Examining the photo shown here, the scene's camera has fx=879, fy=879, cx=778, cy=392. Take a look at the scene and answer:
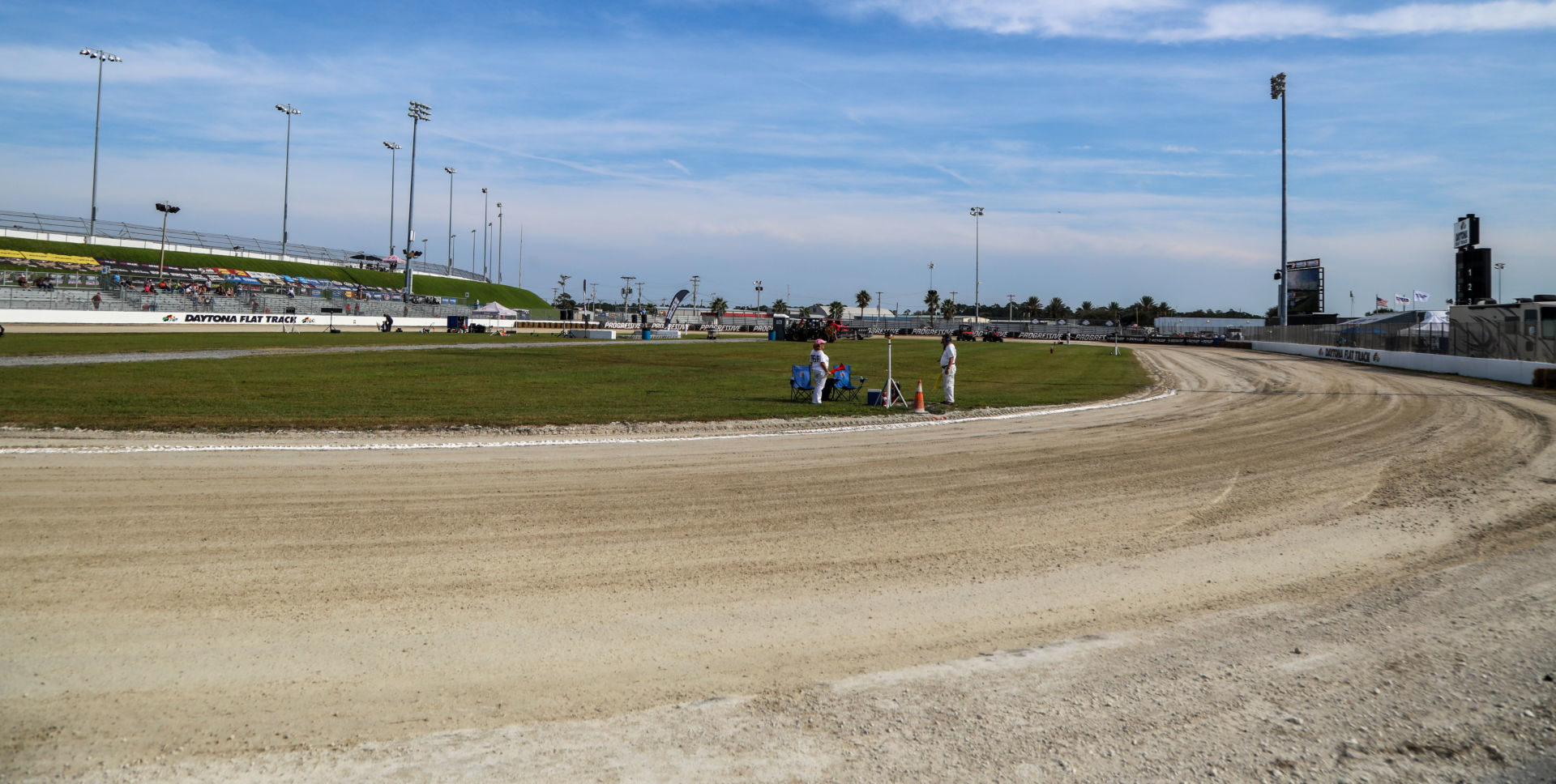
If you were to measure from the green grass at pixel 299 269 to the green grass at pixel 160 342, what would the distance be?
3051cm

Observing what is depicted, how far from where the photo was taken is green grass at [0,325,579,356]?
106ft

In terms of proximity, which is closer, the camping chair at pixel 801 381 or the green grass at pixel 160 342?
the camping chair at pixel 801 381

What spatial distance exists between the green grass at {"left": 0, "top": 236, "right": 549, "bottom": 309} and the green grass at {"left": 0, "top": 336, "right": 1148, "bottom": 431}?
5559cm

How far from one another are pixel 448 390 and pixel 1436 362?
124ft

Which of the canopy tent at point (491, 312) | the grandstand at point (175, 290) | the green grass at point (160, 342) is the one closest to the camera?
the green grass at point (160, 342)

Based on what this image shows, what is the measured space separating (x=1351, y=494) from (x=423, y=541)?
33.0ft

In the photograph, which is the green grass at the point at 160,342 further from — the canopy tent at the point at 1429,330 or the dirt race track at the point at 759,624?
the canopy tent at the point at 1429,330

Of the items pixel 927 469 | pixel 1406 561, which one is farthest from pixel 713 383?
pixel 1406 561

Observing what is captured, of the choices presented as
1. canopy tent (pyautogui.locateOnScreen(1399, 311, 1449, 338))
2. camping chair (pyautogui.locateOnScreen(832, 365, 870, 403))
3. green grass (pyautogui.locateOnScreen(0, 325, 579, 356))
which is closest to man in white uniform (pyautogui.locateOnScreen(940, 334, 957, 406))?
camping chair (pyautogui.locateOnScreen(832, 365, 870, 403))

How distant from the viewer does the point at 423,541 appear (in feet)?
24.2

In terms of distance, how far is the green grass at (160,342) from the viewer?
32188 mm

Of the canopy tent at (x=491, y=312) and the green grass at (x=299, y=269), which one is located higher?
the green grass at (x=299, y=269)

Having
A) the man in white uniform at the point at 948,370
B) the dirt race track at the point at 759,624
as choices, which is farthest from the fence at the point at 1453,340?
the dirt race track at the point at 759,624

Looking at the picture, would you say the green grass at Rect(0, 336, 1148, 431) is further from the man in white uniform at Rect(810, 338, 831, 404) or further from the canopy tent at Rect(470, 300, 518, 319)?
the canopy tent at Rect(470, 300, 518, 319)
